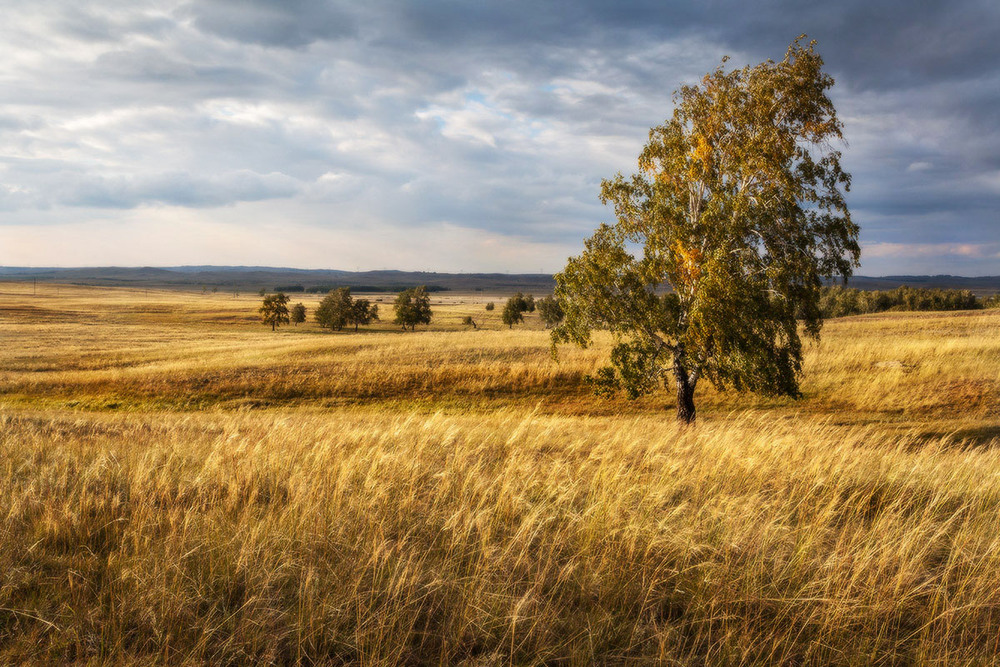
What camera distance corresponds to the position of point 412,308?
91.9m

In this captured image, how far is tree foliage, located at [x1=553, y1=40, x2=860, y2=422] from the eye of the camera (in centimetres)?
1523

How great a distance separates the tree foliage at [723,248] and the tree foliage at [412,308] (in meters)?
74.5

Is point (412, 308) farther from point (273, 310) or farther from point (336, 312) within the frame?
point (273, 310)

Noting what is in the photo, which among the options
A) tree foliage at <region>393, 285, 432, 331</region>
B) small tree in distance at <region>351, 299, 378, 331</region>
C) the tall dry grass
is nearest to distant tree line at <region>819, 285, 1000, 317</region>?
tree foliage at <region>393, 285, 432, 331</region>

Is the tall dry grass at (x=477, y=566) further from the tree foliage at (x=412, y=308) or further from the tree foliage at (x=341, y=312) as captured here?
the tree foliage at (x=341, y=312)

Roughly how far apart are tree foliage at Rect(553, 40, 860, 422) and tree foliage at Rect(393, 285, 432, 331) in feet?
244

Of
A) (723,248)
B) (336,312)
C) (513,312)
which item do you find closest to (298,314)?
(336,312)

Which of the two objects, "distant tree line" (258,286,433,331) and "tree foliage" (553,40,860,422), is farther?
"distant tree line" (258,286,433,331)

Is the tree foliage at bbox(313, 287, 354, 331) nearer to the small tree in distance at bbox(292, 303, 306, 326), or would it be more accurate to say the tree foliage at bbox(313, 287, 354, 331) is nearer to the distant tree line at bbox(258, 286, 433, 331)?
the distant tree line at bbox(258, 286, 433, 331)

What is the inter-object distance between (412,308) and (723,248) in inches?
3131

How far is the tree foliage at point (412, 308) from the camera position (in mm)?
90812

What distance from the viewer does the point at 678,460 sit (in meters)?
5.55

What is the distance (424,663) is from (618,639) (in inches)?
39.6

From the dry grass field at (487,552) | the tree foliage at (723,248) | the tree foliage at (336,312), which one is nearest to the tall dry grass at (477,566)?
the dry grass field at (487,552)
